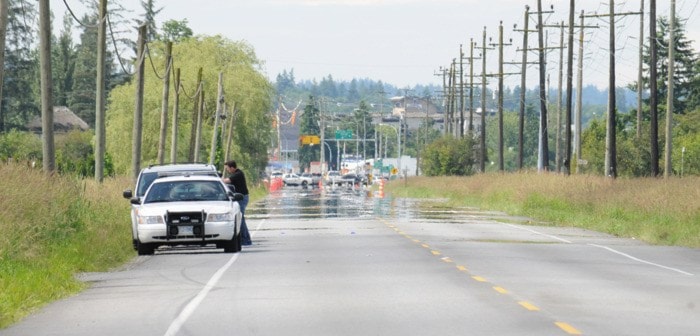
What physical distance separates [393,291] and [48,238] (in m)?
9.09

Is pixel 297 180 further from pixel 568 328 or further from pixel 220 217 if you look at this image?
pixel 568 328

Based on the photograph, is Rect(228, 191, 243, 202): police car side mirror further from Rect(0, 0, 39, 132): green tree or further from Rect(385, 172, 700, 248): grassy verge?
Rect(0, 0, 39, 132): green tree

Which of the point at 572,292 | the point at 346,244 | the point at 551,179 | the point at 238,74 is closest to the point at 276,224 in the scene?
the point at 346,244

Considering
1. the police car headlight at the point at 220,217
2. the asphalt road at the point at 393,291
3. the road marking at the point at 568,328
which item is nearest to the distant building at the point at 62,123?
the asphalt road at the point at 393,291

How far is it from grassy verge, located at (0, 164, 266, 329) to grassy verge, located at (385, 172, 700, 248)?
1369cm

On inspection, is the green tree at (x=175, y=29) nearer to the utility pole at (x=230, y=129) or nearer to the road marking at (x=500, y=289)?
the utility pole at (x=230, y=129)

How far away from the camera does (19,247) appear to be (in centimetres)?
2433

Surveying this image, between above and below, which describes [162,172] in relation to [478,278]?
above

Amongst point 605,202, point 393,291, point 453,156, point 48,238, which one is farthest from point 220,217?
point 453,156

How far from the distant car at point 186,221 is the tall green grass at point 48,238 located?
28.1 inches

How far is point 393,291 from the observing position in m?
21.0

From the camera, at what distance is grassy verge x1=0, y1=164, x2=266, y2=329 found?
2091 cm

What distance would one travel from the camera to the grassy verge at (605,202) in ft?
135

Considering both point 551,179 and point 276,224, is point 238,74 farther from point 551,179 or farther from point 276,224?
point 276,224
